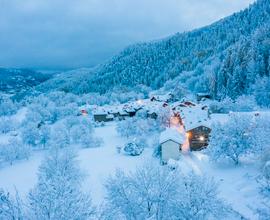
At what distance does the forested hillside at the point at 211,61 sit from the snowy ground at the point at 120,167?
4325cm

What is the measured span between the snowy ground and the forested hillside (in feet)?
142

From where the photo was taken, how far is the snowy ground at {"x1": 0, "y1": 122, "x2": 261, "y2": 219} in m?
27.4

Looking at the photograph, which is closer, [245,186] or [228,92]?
[245,186]

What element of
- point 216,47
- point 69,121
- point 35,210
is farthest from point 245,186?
point 216,47

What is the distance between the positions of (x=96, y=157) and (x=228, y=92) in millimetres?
49558

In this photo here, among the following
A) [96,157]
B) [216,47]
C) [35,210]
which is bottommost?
[96,157]

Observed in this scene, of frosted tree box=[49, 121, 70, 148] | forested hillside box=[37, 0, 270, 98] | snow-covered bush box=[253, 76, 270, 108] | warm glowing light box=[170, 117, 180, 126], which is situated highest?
forested hillside box=[37, 0, 270, 98]

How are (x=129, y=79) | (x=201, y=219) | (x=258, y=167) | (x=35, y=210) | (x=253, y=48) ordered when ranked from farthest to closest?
(x=129, y=79), (x=253, y=48), (x=258, y=167), (x=201, y=219), (x=35, y=210)

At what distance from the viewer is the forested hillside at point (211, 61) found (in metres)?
87.8

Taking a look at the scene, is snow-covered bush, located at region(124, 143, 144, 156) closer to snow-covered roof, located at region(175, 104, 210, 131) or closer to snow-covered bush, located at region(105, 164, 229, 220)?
snow-covered roof, located at region(175, 104, 210, 131)

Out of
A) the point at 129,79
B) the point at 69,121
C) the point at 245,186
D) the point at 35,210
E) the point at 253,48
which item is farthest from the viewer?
the point at 129,79

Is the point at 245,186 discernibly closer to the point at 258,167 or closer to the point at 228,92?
the point at 258,167

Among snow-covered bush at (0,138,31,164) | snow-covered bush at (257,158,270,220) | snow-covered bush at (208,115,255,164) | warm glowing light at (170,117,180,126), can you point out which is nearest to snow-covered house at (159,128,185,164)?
snow-covered bush at (208,115,255,164)

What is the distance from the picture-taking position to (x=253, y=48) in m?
95.4
